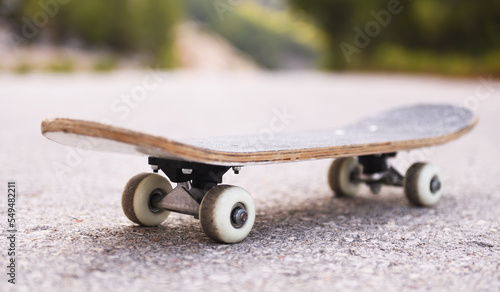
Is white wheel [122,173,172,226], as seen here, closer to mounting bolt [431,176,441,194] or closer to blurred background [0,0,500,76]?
mounting bolt [431,176,441,194]

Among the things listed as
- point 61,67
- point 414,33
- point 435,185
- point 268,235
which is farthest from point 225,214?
point 61,67

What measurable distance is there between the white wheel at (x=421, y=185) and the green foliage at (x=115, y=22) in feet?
120

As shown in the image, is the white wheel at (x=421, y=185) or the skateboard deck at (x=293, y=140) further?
the white wheel at (x=421, y=185)

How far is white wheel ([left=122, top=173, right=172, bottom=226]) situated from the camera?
9.00 ft

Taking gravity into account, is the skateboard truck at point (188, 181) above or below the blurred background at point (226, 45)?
below

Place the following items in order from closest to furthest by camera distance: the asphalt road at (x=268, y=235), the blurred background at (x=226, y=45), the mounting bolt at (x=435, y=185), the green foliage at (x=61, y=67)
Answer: the asphalt road at (x=268, y=235) < the mounting bolt at (x=435, y=185) < the blurred background at (x=226, y=45) < the green foliage at (x=61, y=67)

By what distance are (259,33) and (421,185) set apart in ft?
292

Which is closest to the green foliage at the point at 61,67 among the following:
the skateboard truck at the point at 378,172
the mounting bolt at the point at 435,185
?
the skateboard truck at the point at 378,172

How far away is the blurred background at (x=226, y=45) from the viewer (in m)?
18.4

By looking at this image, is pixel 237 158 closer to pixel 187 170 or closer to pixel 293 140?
pixel 187 170

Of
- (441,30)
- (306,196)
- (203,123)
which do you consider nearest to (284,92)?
(203,123)

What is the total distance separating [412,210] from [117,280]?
2.01 m

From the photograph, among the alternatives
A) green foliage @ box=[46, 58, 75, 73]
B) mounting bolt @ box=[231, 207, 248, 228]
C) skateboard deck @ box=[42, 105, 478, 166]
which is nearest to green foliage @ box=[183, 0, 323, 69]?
green foliage @ box=[46, 58, 75, 73]

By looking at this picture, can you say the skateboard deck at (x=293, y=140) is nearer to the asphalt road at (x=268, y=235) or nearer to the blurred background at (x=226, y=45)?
the asphalt road at (x=268, y=235)
